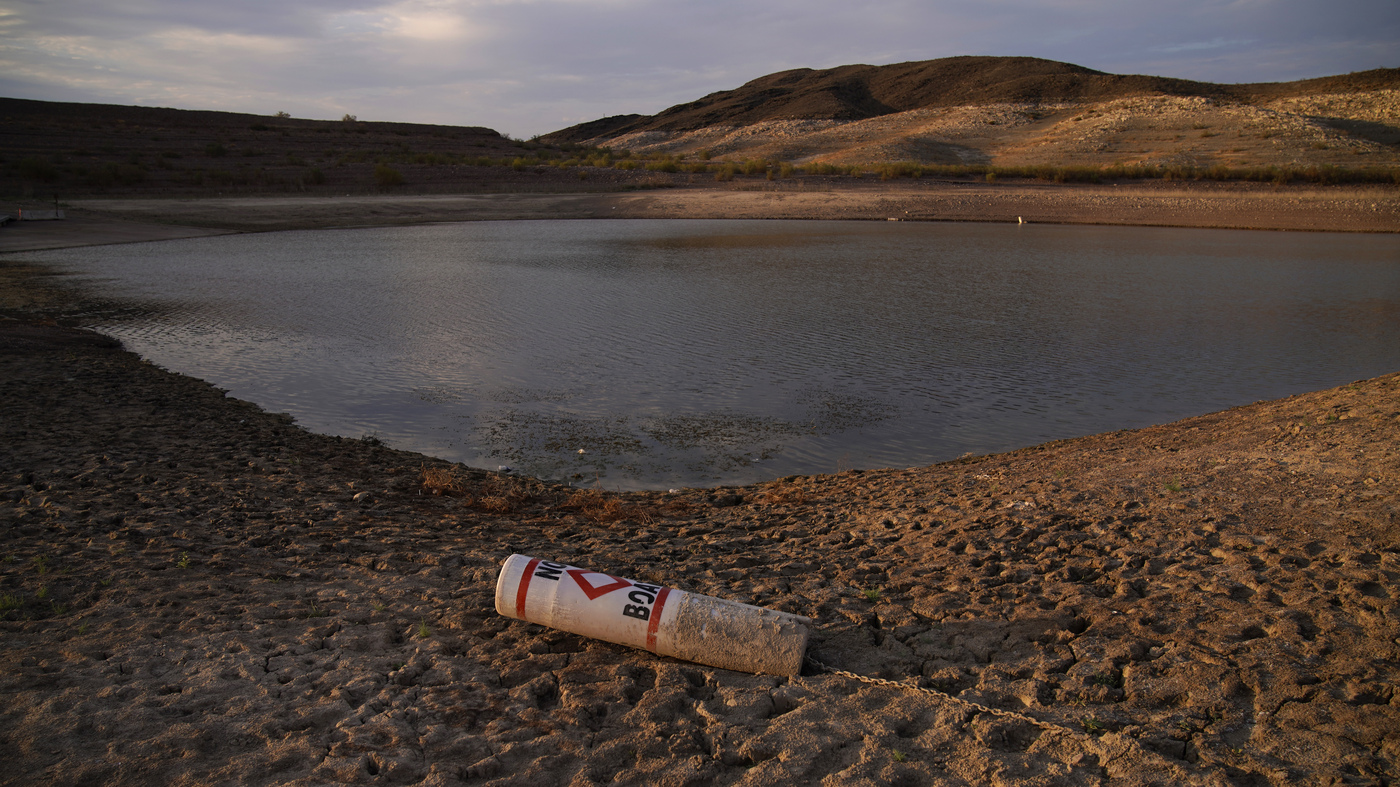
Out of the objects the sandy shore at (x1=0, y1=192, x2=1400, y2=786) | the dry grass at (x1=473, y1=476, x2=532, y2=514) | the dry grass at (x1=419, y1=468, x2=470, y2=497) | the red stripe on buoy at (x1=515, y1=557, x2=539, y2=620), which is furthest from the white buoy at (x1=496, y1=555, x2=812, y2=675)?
the dry grass at (x1=419, y1=468, x2=470, y2=497)

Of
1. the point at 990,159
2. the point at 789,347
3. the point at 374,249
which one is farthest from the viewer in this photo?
the point at 990,159

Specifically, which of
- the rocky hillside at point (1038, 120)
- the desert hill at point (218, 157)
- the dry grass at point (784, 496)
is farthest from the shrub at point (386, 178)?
the dry grass at point (784, 496)

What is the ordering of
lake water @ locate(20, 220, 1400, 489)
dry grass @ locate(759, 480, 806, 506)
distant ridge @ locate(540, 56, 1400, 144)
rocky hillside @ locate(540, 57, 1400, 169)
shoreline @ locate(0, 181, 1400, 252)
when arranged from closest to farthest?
dry grass @ locate(759, 480, 806, 506) → lake water @ locate(20, 220, 1400, 489) → shoreline @ locate(0, 181, 1400, 252) → rocky hillside @ locate(540, 57, 1400, 169) → distant ridge @ locate(540, 56, 1400, 144)

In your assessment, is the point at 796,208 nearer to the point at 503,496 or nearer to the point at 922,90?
the point at 503,496

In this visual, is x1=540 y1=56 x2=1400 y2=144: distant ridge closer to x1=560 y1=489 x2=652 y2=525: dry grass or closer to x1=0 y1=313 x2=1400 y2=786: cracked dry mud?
x1=560 y1=489 x2=652 y2=525: dry grass

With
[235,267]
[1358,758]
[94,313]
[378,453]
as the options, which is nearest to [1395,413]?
[1358,758]

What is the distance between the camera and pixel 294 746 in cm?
301

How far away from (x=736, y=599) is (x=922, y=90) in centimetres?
10314

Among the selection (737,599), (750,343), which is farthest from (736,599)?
(750,343)

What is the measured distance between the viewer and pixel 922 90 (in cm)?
9594

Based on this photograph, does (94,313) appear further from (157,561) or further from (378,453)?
(157,561)

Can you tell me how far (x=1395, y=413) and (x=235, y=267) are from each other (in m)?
22.6

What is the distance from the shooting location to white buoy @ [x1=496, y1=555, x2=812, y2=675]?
11.6 ft

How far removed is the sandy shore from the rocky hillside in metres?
40.3
